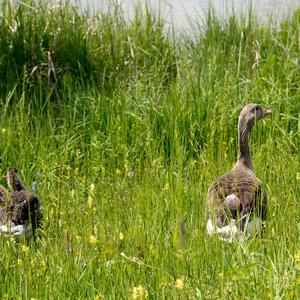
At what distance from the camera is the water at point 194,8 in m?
10.0

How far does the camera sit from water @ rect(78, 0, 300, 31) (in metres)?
10.0

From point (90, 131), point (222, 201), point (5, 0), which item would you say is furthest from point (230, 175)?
point (5, 0)

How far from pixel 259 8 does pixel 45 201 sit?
187 inches

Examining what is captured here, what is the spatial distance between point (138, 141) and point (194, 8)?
9.14ft

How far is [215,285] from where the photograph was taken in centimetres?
455

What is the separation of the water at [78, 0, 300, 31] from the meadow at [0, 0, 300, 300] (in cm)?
26

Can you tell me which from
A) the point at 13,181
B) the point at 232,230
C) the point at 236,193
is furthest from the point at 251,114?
the point at 232,230

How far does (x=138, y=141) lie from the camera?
8086mm

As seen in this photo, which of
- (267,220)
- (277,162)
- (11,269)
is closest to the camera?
(11,269)

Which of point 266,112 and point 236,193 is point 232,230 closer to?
point 236,193

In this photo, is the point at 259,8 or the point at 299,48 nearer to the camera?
the point at 299,48

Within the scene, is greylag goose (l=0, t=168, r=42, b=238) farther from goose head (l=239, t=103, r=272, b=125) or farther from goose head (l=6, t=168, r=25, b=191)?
goose head (l=239, t=103, r=272, b=125)

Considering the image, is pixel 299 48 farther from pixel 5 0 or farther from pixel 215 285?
pixel 215 285

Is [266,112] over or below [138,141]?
over
